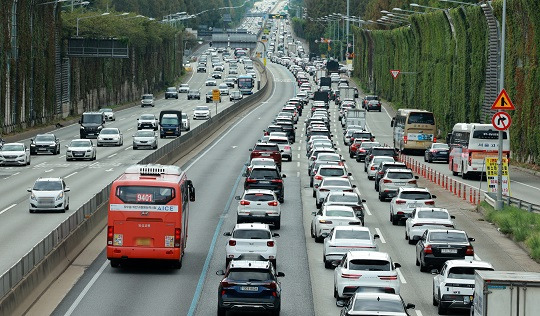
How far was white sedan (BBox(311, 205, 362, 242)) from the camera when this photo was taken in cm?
4197

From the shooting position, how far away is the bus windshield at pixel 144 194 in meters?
34.0

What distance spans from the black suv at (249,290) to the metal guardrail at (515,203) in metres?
19.9

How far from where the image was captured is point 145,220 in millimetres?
34062

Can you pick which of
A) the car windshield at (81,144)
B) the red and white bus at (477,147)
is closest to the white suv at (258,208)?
the red and white bus at (477,147)

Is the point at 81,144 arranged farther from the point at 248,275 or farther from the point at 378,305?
the point at 378,305

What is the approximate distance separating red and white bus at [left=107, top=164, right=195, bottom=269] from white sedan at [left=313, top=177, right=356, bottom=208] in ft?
61.7

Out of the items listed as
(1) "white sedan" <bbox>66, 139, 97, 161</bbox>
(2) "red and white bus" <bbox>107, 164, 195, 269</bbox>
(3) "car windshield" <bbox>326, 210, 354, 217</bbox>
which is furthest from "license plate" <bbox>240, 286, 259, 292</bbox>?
(1) "white sedan" <bbox>66, 139, 97, 161</bbox>

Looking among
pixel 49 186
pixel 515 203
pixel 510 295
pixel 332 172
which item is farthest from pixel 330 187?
pixel 510 295

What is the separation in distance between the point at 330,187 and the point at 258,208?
27.0 feet

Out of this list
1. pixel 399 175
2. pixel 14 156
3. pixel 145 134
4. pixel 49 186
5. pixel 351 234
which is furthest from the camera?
pixel 145 134

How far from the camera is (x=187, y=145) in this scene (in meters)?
83.8

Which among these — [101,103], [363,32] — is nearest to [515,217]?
[101,103]

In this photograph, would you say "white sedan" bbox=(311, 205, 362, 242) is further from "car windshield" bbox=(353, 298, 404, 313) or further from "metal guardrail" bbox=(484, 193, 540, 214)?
"car windshield" bbox=(353, 298, 404, 313)

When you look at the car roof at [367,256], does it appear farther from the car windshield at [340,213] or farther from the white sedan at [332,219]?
the car windshield at [340,213]
